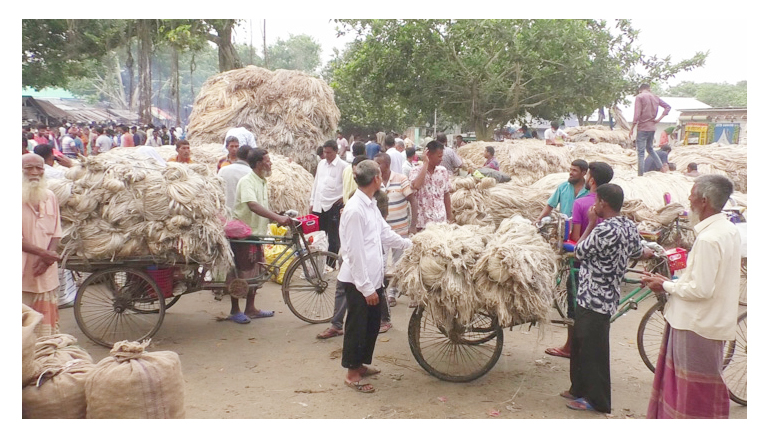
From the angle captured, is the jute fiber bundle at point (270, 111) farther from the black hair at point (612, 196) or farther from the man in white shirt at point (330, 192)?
the black hair at point (612, 196)

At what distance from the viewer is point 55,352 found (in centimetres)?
307

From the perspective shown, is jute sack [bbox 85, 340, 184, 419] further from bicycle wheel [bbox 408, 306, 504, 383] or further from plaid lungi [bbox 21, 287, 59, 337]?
bicycle wheel [bbox 408, 306, 504, 383]

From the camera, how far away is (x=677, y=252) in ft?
13.3

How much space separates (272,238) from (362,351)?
1.88 metres

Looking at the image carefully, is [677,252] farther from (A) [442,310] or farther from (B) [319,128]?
(B) [319,128]

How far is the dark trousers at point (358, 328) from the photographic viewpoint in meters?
4.41

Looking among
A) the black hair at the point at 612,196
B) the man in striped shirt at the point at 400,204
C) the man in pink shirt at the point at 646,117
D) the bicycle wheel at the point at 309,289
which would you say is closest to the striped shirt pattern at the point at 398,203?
the man in striped shirt at the point at 400,204

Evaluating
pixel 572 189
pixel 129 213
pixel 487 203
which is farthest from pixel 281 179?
pixel 572 189

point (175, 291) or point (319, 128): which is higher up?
point (319, 128)

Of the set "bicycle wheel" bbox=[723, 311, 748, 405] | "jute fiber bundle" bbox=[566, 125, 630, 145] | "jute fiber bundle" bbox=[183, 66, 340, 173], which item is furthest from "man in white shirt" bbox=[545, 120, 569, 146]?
"bicycle wheel" bbox=[723, 311, 748, 405]

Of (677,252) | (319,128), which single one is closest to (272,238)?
(677,252)

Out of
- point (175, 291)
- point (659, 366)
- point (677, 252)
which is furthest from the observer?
point (175, 291)

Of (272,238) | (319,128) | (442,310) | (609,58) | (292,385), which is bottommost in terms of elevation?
(292,385)

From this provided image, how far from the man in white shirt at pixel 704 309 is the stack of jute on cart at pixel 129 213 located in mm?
3763
